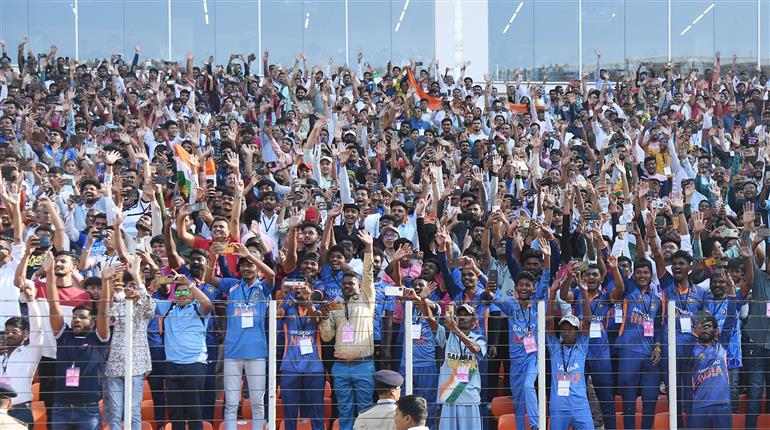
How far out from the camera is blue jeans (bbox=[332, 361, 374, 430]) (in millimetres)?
10727

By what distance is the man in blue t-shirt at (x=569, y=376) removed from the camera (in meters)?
10.8

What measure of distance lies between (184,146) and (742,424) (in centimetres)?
866

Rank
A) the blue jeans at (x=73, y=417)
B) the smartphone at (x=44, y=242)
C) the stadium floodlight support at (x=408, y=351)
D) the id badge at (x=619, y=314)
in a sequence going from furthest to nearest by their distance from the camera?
1. the smartphone at (x=44, y=242)
2. the id badge at (x=619, y=314)
3. the blue jeans at (x=73, y=417)
4. the stadium floodlight support at (x=408, y=351)

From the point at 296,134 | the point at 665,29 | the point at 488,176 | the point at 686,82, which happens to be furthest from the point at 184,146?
the point at 665,29

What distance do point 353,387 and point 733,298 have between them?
155 inches

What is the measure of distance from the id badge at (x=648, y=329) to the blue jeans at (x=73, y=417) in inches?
204

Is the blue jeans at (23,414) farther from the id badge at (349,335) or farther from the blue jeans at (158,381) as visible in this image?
the id badge at (349,335)

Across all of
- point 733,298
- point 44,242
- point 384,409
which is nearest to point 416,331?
point 384,409

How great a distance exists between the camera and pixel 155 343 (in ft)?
36.2

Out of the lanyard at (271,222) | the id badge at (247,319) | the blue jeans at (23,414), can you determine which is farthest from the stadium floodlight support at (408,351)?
the lanyard at (271,222)

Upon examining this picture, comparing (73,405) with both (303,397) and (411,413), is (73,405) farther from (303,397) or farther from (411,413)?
(411,413)

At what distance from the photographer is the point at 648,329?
37.4 ft

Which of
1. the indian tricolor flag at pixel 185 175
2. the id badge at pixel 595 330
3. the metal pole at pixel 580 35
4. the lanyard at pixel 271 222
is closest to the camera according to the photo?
the id badge at pixel 595 330

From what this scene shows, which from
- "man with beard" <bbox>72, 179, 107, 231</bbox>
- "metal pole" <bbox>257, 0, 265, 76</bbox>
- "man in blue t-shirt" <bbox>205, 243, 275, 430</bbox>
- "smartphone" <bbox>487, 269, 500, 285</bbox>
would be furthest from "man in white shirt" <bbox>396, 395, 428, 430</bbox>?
"metal pole" <bbox>257, 0, 265, 76</bbox>
